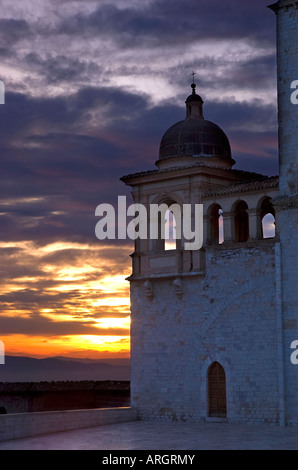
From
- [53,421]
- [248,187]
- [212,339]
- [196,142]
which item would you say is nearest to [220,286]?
[212,339]

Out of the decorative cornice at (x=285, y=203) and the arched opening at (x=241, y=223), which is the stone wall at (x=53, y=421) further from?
the decorative cornice at (x=285, y=203)

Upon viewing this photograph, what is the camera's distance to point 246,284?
28594 millimetres

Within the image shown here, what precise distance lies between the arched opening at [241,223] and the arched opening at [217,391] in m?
5.05

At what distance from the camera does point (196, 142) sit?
104 ft

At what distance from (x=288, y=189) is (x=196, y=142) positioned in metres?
5.12

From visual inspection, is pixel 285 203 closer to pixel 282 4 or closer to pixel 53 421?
pixel 282 4

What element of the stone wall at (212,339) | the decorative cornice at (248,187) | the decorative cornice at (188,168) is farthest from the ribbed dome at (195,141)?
the stone wall at (212,339)

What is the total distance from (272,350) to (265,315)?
1.18 metres

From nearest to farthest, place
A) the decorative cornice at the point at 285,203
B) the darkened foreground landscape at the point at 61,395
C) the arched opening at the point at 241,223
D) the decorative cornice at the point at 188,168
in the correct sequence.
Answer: the decorative cornice at the point at 285,203 < the decorative cornice at the point at 188,168 < the arched opening at the point at 241,223 < the darkened foreground landscape at the point at 61,395

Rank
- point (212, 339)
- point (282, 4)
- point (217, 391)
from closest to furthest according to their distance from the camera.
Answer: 1. point (282, 4)
2. point (217, 391)
3. point (212, 339)

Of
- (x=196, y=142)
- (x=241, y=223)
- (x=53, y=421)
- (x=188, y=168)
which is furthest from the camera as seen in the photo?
(x=241, y=223)

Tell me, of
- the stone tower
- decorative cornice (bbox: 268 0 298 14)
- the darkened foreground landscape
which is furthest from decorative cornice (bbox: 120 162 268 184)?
the darkened foreground landscape

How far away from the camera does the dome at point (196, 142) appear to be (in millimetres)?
31503
